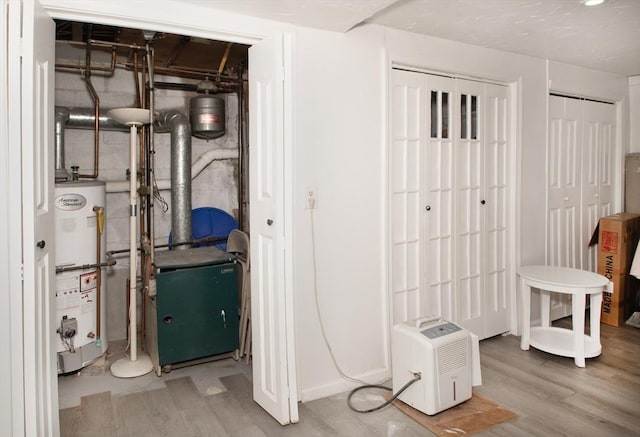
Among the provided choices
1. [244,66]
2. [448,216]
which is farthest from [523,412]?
[244,66]

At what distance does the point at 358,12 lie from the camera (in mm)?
2521

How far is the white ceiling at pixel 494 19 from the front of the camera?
8.11ft

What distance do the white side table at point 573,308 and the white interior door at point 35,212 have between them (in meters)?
3.16

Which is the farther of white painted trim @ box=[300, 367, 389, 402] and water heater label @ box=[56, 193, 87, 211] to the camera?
water heater label @ box=[56, 193, 87, 211]

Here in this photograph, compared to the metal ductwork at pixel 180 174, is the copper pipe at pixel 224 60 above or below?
above

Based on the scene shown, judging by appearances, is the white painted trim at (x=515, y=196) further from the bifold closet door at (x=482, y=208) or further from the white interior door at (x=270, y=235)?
the white interior door at (x=270, y=235)

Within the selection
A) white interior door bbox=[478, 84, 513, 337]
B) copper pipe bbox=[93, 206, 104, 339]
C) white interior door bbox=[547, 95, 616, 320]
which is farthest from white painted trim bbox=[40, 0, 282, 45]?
white interior door bbox=[547, 95, 616, 320]

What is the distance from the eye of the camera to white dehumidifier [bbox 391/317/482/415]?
261cm

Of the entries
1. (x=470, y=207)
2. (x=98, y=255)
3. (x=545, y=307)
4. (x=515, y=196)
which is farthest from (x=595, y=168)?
(x=98, y=255)

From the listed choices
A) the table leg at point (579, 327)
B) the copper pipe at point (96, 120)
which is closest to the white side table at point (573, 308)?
the table leg at point (579, 327)

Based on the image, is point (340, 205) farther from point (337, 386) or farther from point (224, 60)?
point (224, 60)

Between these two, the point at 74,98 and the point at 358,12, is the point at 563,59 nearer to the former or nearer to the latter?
the point at 358,12

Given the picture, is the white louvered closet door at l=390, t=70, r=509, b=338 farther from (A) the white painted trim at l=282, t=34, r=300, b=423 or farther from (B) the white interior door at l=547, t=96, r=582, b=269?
(A) the white painted trim at l=282, t=34, r=300, b=423

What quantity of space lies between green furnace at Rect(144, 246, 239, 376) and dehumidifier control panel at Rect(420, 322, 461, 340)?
145cm
